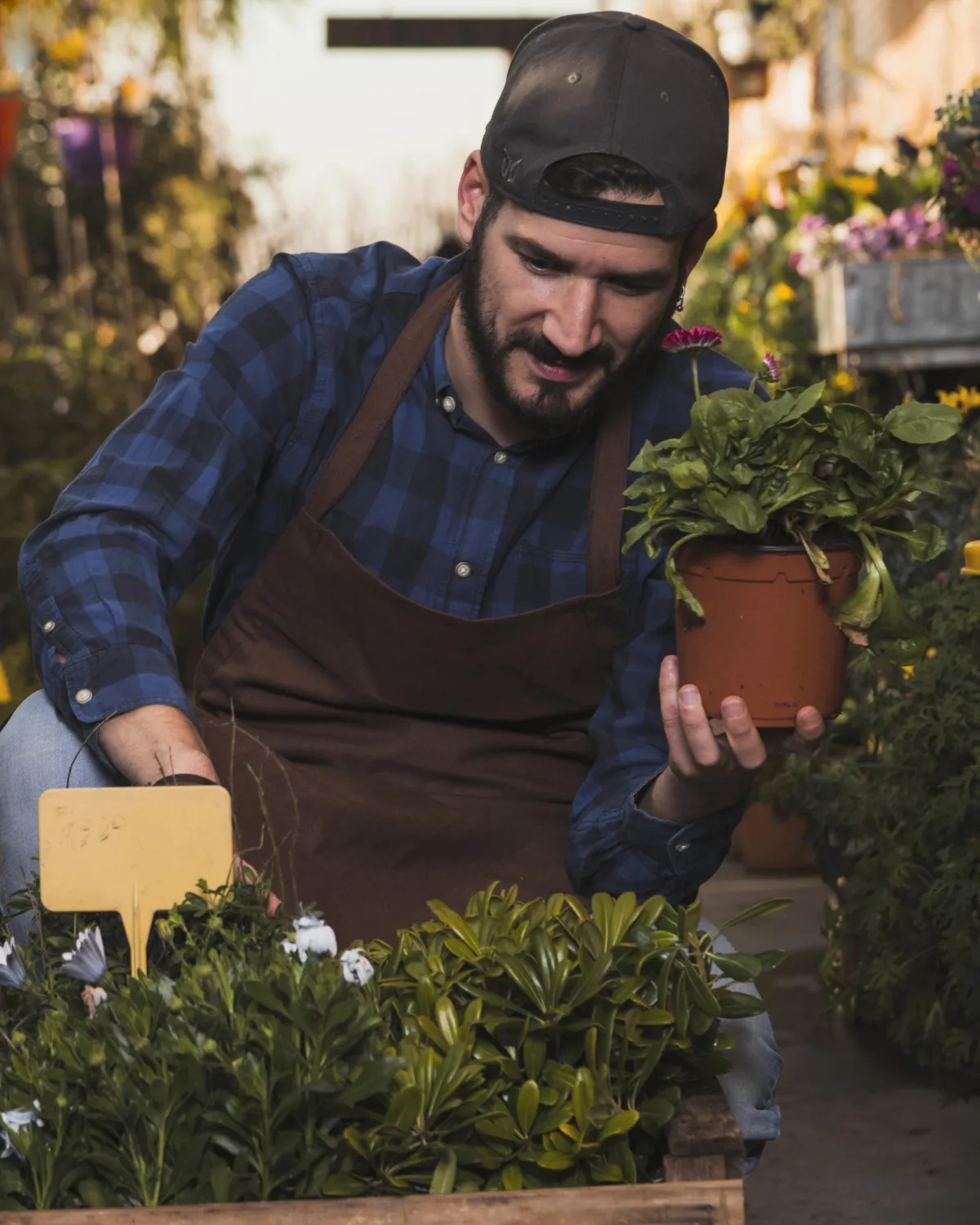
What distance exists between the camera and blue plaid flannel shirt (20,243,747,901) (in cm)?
186

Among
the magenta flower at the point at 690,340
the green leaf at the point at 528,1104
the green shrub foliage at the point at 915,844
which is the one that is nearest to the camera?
the green leaf at the point at 528,1104

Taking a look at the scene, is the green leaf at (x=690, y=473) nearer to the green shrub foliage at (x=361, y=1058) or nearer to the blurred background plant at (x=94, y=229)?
the green shrub foliage at (x=361, y=1058)


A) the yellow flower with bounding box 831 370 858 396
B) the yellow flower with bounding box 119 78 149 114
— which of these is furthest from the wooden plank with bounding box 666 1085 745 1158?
the yellow flower with bounding box 119 78 149 114

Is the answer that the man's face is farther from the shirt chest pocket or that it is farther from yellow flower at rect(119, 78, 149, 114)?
yellow flower at rect(119, 78, 149, 114)

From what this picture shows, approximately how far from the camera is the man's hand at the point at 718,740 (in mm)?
1555

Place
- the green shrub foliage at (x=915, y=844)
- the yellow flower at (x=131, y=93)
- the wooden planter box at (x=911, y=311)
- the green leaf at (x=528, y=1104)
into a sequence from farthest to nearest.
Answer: the yellow flower at (x=131, y=93), the wooden planter box at (x=911, y=311), the green shrub foliage at (x=915, y=844), the green leaf at (x=528, y=1104)

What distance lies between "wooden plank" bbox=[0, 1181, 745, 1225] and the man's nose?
99 cm

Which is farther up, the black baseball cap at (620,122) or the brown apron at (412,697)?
the black baseball cap at (620,122)

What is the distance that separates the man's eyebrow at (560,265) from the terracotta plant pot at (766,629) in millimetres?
407

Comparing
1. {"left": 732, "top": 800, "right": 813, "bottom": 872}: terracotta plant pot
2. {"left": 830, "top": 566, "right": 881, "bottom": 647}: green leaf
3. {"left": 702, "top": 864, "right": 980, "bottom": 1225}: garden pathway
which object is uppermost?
{"left": 830, "top": 566, "right": 881, "bottom": 647}: green leaf

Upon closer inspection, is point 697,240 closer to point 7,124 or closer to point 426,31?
point 7,124

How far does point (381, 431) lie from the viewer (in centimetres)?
211

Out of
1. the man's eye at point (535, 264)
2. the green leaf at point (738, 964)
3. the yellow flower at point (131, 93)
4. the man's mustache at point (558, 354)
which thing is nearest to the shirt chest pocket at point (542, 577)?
the man's mustache at point (558, 354)

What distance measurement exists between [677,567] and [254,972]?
615mm
